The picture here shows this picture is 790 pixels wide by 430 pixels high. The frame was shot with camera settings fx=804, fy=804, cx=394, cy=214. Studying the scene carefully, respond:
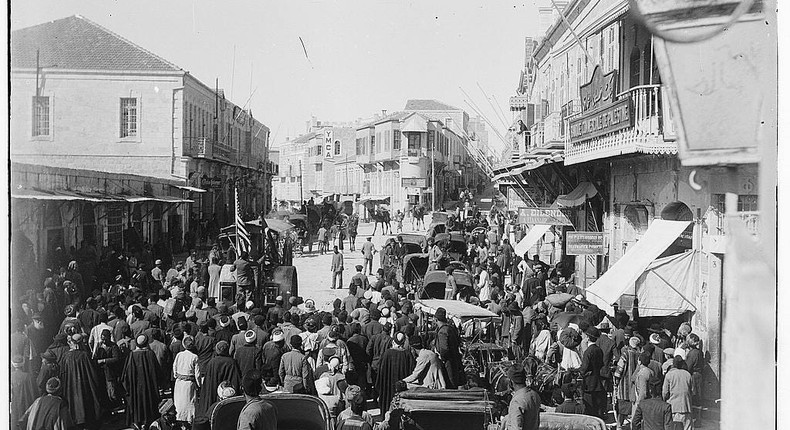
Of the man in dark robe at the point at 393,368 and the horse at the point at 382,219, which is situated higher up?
the horse at the point at 382,219

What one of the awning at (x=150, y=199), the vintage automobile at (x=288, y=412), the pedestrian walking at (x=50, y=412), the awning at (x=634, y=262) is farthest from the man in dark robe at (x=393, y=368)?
the awning at (x=150, y=199)

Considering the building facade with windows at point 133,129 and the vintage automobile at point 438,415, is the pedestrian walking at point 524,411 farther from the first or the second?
the building facade with windows at point 133,129

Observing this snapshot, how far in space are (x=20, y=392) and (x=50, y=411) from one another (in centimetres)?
89

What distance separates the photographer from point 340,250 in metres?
10.4

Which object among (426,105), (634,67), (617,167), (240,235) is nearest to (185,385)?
(240,235)

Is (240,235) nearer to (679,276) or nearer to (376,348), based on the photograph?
(376,348)

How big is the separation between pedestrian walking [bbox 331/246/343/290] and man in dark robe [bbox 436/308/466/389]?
5.32ft

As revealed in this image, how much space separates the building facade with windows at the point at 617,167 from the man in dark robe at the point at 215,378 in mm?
4313

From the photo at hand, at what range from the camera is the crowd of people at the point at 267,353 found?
7.65m

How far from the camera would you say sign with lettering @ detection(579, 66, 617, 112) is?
31.1 ft

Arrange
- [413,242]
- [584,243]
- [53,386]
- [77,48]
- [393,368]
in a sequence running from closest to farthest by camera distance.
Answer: [53,386], [393,368], [77,48], [584,243], [413,242]

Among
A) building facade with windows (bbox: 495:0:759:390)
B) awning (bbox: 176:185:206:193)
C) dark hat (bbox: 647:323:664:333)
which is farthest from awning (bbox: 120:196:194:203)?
dark hat (bbox: 647:323:664:333)

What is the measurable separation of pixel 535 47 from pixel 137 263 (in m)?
5.59

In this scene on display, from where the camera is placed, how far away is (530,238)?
12.0 metres
